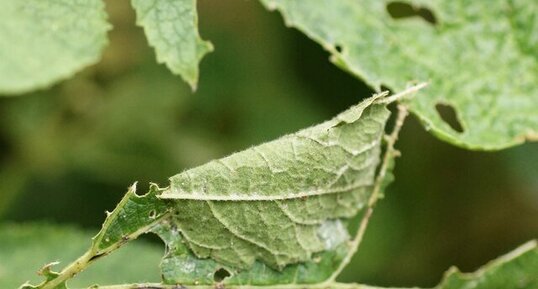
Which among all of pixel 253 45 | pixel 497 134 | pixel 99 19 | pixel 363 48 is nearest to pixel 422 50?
pixel 363 48

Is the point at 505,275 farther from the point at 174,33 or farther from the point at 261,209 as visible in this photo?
the point at 174,33

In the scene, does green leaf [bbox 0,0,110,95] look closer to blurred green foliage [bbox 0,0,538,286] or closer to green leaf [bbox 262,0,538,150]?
green leaf [bbox 262,0,538,150]

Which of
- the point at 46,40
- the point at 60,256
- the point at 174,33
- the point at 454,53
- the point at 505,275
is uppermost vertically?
the point at 46,40

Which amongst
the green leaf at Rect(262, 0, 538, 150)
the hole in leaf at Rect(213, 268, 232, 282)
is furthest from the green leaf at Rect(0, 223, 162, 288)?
the green leaf at Rect(262, 0, 538, 150)

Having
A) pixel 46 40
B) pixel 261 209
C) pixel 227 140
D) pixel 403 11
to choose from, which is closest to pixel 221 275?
pixel 261 209

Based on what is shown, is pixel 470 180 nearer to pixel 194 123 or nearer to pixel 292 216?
pixel 194 123

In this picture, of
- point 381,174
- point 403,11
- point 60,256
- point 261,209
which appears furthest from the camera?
point 403,11
